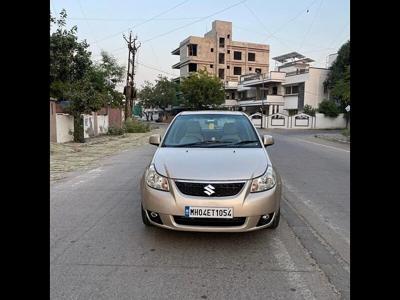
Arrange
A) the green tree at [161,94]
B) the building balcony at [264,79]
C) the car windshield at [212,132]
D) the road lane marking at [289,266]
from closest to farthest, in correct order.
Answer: the road lane marking at [289,266]
the car windshield at [212,132]
the building balcony at [264,79]
the green tree at [161,94]

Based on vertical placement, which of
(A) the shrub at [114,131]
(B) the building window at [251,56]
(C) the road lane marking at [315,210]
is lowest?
(C) the road lane marking at [315,210]

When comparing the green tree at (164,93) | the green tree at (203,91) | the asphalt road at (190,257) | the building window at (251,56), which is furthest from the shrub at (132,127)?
the building window at (251,56)

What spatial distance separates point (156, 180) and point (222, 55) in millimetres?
76116

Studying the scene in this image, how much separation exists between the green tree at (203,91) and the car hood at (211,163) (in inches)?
2019

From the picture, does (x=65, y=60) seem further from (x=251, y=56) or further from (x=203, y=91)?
(x=251, y=56)

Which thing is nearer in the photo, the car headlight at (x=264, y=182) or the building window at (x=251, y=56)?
the car headlight at (x=264, y=182)

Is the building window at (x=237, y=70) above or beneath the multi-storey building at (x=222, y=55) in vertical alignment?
beneath

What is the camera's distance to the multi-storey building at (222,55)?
2982 inches

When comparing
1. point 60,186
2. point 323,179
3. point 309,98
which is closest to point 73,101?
point 60,186

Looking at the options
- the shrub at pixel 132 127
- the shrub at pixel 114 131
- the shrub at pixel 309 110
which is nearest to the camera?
the shrub at pixel 114 131

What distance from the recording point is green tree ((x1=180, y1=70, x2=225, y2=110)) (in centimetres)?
5591

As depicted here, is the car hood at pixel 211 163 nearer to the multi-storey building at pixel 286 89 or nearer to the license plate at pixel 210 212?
the license plate at pixel 210 212

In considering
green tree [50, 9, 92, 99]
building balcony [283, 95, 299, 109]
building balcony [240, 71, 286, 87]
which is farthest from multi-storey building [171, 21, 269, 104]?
green tree [50, 9, 92, 99]
